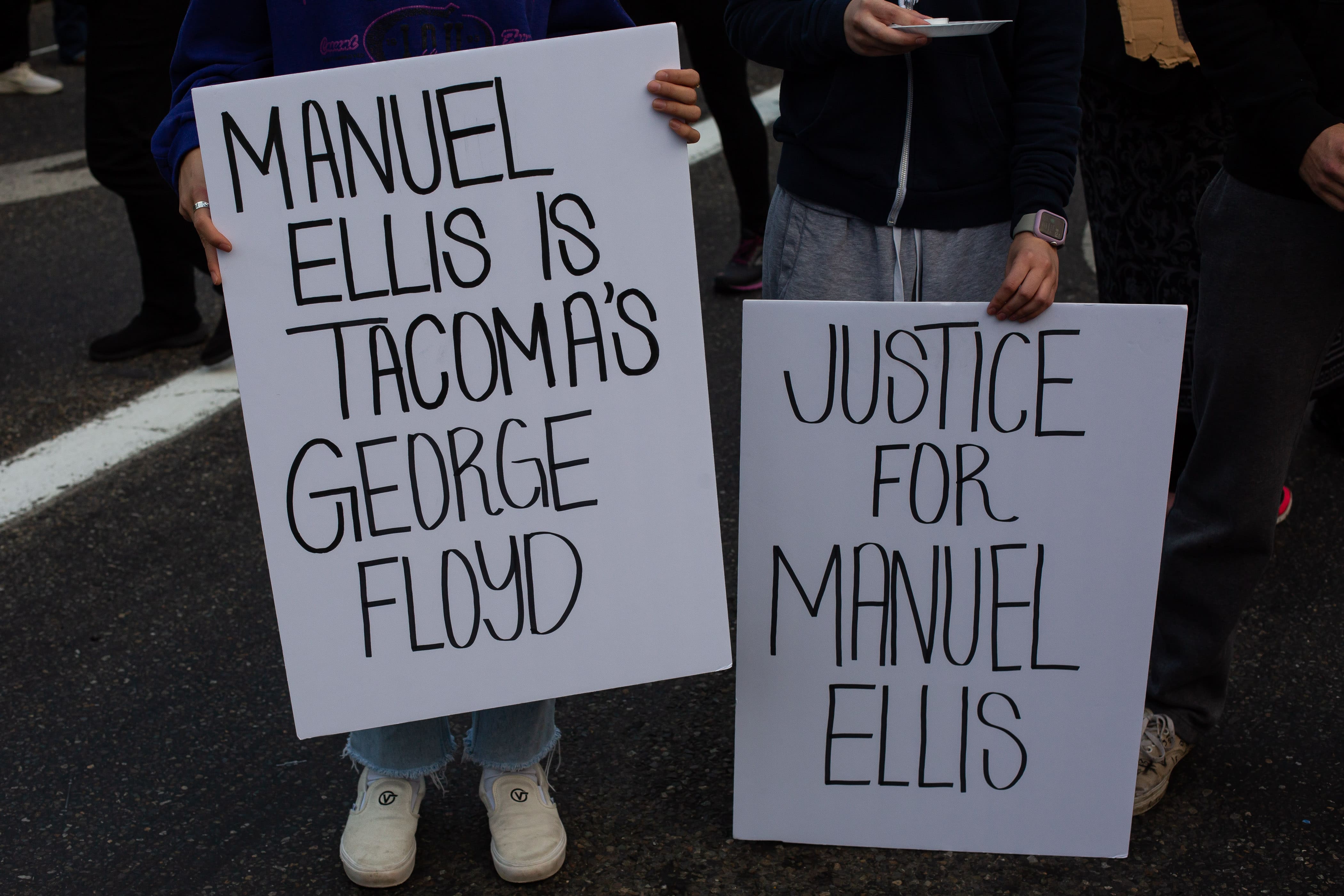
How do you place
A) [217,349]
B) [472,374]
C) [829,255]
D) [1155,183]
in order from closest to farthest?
[472,374]
[829,255]
[1155,183]
[217,349]

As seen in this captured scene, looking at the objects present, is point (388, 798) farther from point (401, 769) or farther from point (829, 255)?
point (829, 255)

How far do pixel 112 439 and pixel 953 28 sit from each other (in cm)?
290

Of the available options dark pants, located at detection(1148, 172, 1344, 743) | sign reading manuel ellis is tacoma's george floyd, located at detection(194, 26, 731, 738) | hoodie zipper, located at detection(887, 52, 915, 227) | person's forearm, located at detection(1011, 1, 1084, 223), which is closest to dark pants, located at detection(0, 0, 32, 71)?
sign reading manuel ellis is tacoma's george floyd, located at detection(194, 26, 731, 738)

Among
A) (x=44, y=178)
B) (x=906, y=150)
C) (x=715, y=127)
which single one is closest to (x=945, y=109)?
(x=906, y=150)

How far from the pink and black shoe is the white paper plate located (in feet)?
9.14

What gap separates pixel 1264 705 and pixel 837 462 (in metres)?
1.13

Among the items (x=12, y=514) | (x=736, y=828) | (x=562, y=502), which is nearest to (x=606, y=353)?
(x=562, y=502)

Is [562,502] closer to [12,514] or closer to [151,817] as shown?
[151,817]

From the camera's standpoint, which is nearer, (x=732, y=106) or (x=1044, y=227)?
(x=1044, y=227)

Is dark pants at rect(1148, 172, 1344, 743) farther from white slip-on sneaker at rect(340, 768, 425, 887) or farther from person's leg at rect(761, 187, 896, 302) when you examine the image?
white slip-on sneaker at rect(340, 768, 425, 887)

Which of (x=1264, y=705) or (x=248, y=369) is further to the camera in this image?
(x=1264, y=705)

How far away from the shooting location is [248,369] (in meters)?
1.79

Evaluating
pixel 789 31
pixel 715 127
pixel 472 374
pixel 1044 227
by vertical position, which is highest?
→ pixel 789 31

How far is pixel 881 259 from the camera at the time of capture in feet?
6.61
